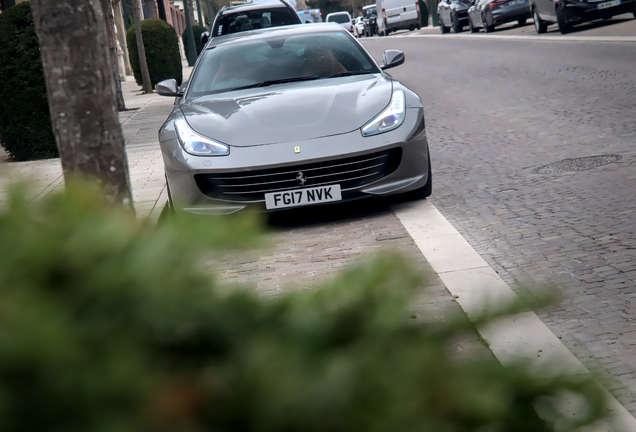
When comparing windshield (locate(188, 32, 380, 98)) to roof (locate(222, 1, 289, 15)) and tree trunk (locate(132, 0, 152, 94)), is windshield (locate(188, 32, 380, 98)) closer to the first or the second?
roof (locate(222, 1, 289, 15))

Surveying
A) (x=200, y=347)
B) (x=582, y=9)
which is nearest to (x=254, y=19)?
(x=582, y=9)

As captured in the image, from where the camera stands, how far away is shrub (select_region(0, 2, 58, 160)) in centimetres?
1050

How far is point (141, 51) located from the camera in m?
20.5

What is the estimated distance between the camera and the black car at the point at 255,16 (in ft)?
56.0

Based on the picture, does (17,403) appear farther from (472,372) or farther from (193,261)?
(472,372)

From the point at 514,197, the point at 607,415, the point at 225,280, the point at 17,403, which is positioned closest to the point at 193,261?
the point at 225,280

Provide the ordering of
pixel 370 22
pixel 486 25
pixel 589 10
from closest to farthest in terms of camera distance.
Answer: pixel 589 10
pixel 486 25
pixel 370 22

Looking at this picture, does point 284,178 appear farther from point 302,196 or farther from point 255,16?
point 255,16

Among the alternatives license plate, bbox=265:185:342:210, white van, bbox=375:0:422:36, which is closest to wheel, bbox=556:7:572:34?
license plate, bbox=265:185:342:210

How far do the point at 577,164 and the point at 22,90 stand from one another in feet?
23.7

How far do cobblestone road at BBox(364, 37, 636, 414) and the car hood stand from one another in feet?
3.27

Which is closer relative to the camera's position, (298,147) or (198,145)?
(298,147)

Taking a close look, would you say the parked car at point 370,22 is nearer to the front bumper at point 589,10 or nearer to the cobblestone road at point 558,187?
the front bumper at point 589,10

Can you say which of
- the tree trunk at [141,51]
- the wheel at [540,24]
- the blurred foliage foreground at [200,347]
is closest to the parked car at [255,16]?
the tree trunk at [141,51]
